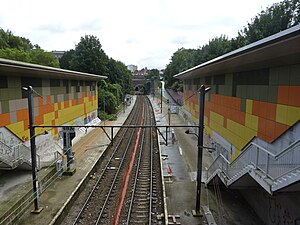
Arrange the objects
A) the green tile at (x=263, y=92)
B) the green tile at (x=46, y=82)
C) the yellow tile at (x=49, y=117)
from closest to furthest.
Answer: the green tile at (x=263, y=92) → the green tile at (x=46, y=82) → the yellow tile at (x=49, y=117)

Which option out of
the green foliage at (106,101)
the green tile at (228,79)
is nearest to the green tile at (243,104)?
the green tile at (228,79)

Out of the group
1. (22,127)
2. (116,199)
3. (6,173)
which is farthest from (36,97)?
(116,199)

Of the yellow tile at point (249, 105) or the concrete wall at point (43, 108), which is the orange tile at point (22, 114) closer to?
the concrete wall at point (43, 108)

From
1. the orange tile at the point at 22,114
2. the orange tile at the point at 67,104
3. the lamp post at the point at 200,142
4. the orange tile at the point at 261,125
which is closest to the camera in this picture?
the lamp post at the point at 200,142

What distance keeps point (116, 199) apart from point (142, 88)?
11286cm

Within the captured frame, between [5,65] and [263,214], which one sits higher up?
[5,65]

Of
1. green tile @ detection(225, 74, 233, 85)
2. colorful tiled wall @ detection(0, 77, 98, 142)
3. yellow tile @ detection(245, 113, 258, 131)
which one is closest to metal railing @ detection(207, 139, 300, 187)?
yellow tile @ detection(245, 113, 258, 131)

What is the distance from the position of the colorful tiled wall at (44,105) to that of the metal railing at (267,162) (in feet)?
26.3

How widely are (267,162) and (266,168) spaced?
215mm

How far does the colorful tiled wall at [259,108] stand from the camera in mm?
7922

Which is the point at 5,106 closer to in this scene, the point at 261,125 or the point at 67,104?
the point at 67,104

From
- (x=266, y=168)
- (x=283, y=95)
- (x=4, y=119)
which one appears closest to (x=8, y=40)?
(x=4, y=119)

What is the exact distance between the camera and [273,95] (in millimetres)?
8984

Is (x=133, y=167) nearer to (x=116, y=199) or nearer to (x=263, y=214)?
(x=116, y=199)
